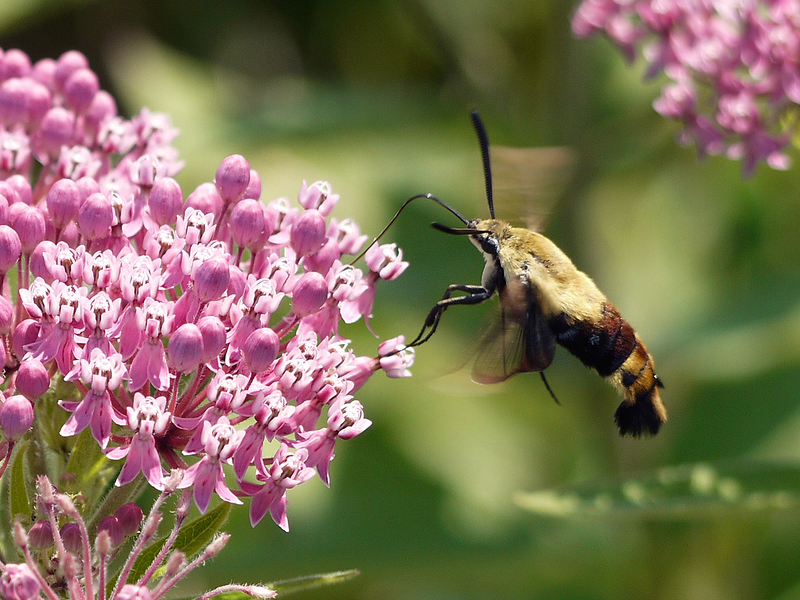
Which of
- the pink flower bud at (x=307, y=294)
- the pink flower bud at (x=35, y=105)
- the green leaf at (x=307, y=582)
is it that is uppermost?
the pink flower bud at (x=35, y=105)

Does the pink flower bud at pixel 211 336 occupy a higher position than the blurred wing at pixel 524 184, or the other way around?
the blurred wing at pixel 524 184

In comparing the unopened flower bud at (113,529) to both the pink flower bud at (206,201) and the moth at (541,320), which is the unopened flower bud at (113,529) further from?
the moth at (541,320)

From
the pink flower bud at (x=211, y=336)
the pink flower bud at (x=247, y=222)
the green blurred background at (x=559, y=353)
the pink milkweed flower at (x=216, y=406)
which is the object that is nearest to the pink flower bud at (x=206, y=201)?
the pink flower bud at (x=247, y=222)

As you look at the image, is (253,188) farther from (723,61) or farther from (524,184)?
(723,61)

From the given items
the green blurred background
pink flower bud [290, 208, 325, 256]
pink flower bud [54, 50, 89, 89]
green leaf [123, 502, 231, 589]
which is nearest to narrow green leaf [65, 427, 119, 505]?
green leaf [123, 502, 231, 589]

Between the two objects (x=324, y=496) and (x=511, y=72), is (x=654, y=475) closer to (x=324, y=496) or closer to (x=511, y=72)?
(x=324, y=496)

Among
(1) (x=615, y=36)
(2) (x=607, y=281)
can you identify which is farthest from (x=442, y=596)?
(1) (x=615, y=36)
